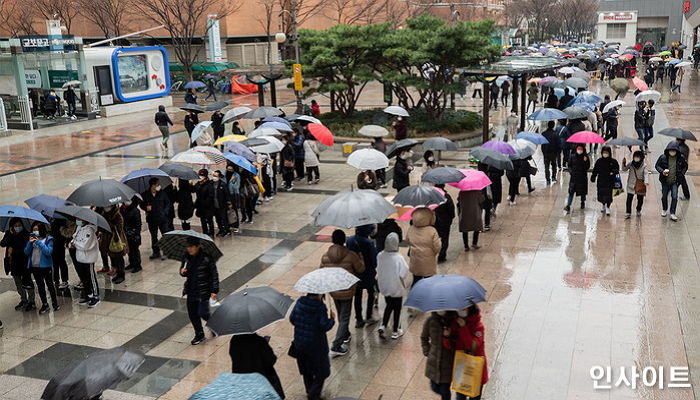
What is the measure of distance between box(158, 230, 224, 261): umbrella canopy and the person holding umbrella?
6 cm

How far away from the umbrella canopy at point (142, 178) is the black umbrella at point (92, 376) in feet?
21.1

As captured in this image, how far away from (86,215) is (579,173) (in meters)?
9.17

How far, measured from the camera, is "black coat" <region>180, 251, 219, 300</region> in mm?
8359

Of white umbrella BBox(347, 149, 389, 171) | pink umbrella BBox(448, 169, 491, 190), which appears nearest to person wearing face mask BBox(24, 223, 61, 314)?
white umbrella BBox(347, 149, 389, 171)

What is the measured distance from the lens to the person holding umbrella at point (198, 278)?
27.4 feet

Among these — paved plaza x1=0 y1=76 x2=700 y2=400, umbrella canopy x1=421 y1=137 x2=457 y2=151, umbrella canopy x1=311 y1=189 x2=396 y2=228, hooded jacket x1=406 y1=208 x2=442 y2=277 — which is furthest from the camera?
umbrella canopy x1=421 y1=137 x2=457 y2=151

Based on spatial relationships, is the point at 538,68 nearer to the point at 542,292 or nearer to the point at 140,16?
the point at 542,292

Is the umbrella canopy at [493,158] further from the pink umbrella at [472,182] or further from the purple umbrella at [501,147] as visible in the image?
the pink umbrella at [472,182]

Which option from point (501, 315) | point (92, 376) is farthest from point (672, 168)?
point (92, 376)

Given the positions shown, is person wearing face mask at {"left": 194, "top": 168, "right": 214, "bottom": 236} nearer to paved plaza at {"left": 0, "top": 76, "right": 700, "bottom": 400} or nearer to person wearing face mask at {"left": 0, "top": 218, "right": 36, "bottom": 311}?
paved plaza at {"left": 0, "top": 76, "right": 700, "bottom": 400}

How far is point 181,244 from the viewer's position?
8.63 meters

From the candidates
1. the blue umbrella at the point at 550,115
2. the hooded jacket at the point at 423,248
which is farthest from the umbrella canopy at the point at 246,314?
the blue umbrella at the point at 550,115

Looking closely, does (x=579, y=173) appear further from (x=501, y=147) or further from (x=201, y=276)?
(x=201, y=276)

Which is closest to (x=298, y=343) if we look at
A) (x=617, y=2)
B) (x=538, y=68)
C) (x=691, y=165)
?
(x=691, y=165)
